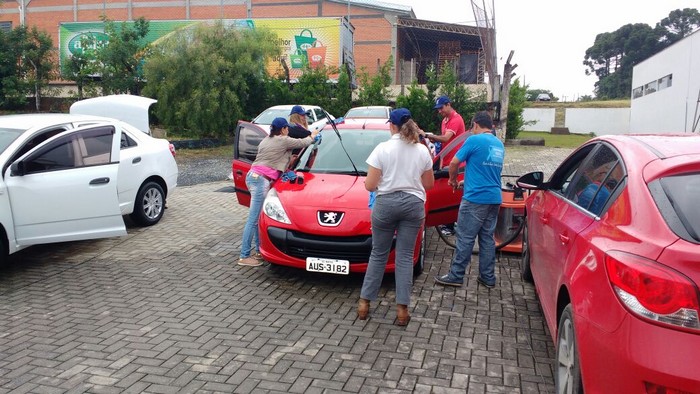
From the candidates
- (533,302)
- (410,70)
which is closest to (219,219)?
(533,302)

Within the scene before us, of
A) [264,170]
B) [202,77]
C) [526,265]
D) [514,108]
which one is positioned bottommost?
[526,265]

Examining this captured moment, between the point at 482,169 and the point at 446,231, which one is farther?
the point at 446,231

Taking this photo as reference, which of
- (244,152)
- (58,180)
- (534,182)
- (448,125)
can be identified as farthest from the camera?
(448,125)

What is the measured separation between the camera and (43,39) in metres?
23.2

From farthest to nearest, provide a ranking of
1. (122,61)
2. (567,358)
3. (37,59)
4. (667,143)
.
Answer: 1. (37,59)
2. (122,61)
3. (667,143)
4. (567,358)

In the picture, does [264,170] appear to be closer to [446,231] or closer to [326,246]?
[326,246]

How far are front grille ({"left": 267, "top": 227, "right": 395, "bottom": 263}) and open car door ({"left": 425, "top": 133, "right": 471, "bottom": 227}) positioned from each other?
125 centimetres

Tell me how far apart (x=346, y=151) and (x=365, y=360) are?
317cm

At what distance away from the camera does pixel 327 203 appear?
543 centimetres

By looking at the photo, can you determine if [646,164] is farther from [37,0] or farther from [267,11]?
[37,0]

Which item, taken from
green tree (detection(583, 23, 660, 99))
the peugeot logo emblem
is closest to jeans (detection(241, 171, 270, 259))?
the peugeot logo emblem

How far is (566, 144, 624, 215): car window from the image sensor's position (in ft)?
10.1

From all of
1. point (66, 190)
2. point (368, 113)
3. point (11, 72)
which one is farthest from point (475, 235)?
point (11, 72)

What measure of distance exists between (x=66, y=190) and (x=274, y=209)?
2.36 m
